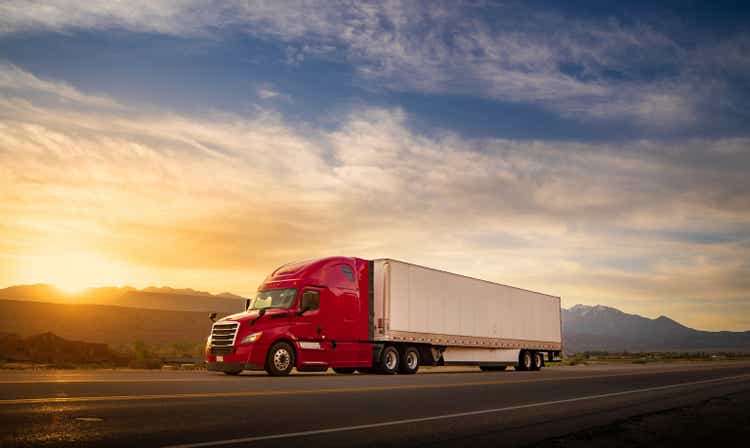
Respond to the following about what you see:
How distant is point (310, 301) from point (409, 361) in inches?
212

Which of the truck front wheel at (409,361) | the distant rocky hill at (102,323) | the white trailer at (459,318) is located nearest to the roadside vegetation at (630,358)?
the white trailer at (459,318)

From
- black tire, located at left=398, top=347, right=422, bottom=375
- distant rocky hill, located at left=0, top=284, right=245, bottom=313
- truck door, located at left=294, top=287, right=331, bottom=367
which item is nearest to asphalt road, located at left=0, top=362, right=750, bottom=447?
truck door, located at left=294, top=287, right=331, bottom=367

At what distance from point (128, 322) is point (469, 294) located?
8345 cm

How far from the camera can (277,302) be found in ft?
66.3

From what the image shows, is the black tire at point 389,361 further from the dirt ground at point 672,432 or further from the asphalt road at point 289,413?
the dirt ground at point 672,432

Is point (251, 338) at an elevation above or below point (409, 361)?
above

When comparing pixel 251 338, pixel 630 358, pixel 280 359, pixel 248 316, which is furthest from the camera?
pixel 630 358

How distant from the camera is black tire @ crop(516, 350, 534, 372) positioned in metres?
31.1

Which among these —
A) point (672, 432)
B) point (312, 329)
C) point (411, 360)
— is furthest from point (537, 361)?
point (672, 432)

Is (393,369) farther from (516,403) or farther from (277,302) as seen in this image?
(516,403)

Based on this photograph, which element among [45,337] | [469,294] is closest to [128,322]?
[45,337]

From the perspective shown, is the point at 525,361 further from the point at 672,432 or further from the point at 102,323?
the point at 102,323

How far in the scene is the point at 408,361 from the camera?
933 inches

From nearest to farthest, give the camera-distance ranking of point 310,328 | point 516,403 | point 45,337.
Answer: point 516,403 < point 310,328 < point 45,337
